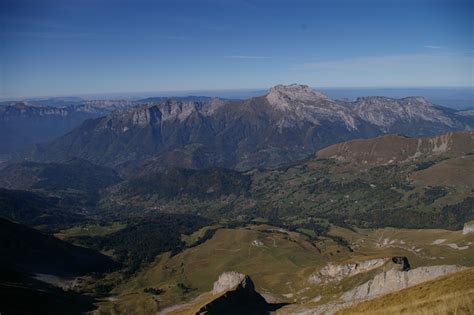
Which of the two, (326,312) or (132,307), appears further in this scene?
(132,307)

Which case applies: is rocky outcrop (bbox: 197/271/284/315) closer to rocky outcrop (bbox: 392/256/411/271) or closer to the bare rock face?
the bare rock face

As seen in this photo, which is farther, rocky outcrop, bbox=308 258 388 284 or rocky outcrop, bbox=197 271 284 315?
rocky outcrop, bbox=308 258 388 284

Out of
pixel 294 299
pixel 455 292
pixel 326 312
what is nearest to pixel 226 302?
pixel 326 312

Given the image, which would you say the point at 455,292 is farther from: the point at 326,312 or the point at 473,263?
the point at 473,263

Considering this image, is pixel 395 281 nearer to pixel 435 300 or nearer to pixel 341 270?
pixel 341 270

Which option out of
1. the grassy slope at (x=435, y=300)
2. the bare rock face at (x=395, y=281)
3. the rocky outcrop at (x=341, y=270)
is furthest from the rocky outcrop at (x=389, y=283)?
the grassy slope at (x=435, y=300)

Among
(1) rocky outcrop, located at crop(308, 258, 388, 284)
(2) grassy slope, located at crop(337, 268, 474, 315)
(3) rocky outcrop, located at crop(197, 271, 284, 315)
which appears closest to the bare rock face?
(3) rocky outcrop, located at crop(197, 271, 284, 315)

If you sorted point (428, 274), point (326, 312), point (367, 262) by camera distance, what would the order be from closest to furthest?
point (326, 312) → point (428, 274) → point (367, 262)
